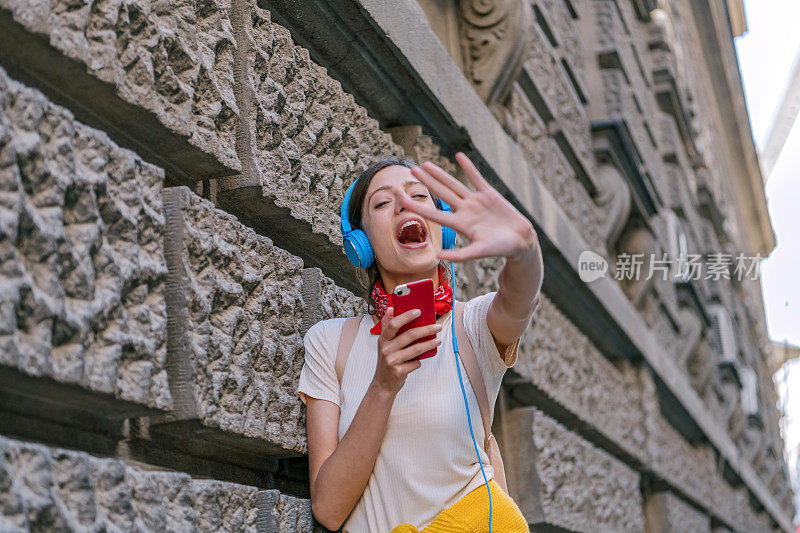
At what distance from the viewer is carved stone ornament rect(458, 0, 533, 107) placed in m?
4.45

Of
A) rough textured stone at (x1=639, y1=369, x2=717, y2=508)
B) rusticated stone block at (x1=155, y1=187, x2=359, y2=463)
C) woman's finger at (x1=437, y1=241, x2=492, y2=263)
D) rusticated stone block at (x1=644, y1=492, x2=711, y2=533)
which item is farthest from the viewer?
rusticated stone block at (x1=644, y1=492, x2=711, y2=533)

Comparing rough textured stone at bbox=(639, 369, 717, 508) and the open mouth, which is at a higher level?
rough textured stone at bbox=(639, 369, 717, 508)

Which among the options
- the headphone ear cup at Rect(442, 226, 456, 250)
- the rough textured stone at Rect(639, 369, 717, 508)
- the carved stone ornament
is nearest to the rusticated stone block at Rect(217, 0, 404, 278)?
the headphone ear cup at Rect(442, 226, 456, 250)

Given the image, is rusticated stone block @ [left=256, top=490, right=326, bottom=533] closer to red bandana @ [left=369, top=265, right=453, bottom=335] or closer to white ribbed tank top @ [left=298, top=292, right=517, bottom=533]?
white ribbed tank top @ [left=298, top=292, right=517, bottom=533]

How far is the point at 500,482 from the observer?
8.02ft

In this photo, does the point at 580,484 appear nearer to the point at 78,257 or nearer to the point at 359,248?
the point at 359,248

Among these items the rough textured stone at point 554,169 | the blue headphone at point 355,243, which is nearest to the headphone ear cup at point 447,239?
the blue headphone at point 355,243

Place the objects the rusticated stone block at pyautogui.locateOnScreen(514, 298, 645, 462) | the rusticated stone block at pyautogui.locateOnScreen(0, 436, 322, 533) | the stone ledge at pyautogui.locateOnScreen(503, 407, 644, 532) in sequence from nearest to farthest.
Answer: the rusticated stone block at pyautogui.locateOnScreen(0, 436, 322, 533) → the stone ledge at pyautogui.locateOnScreen(503, 407, 644, 532) → the rusticated stone block at pyautogui.locateOnScreen(514, 298, 645, 462)

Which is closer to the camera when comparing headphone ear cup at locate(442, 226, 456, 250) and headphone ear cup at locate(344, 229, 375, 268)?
headphone ear cup at locate(344, 229, 375, 268)

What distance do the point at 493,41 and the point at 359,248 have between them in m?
2.38

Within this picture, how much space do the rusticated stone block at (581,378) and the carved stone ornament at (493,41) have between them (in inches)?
44.0

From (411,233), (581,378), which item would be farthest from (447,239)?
(581,378)

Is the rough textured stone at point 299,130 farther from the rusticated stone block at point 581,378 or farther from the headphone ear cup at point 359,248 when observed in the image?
the rusticated stone block at point 581,378

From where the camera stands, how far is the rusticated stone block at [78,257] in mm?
1438
